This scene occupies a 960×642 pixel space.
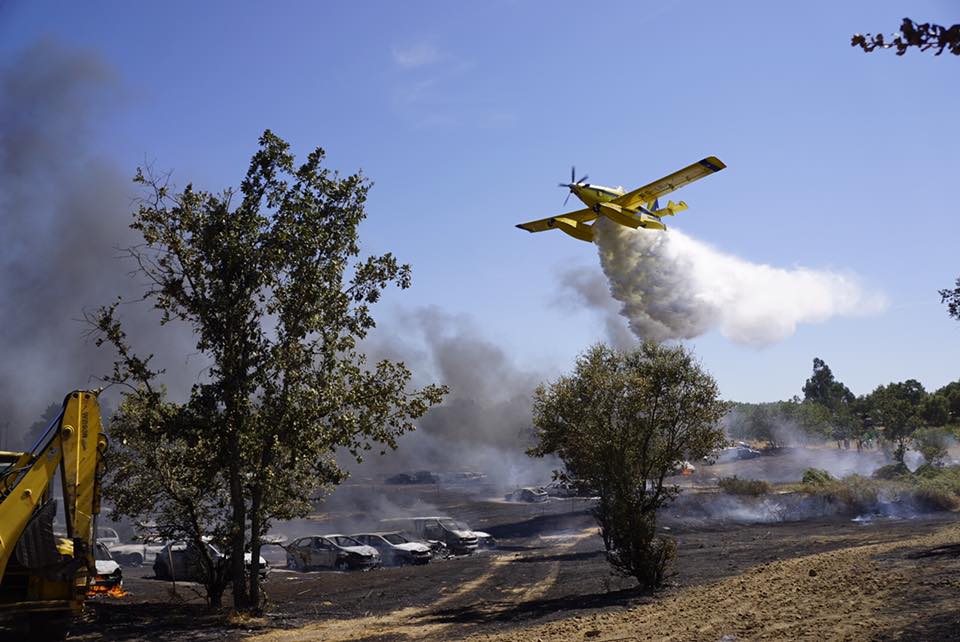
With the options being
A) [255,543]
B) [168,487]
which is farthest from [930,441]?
[168,487]

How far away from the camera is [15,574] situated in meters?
12.1

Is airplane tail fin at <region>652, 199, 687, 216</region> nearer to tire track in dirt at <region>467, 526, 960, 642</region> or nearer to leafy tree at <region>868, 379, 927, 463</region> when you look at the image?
tire track in dirt at <region>467, 526, 960, 642</region>

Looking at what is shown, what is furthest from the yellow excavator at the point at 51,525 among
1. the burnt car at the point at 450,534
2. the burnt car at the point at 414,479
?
the burnt car at the point at 414,479

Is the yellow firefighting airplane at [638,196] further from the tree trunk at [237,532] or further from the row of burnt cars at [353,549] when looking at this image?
the tree trunk at [237,532]

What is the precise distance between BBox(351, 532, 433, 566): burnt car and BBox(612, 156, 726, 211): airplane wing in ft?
60.7

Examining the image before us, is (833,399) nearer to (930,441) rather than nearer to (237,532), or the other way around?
(930,441)

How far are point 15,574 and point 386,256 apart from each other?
11.2m

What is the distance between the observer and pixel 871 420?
107m

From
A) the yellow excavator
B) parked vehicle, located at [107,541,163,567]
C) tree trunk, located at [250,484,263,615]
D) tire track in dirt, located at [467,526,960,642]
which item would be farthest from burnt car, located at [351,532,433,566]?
the yellow excavator

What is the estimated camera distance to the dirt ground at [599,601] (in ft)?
40.8

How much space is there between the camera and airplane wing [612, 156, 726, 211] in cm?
3604

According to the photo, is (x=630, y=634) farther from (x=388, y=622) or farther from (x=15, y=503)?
(x=15, y=503)

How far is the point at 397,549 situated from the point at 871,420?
3572 inches

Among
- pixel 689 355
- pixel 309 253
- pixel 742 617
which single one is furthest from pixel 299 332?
pixel 742 617
